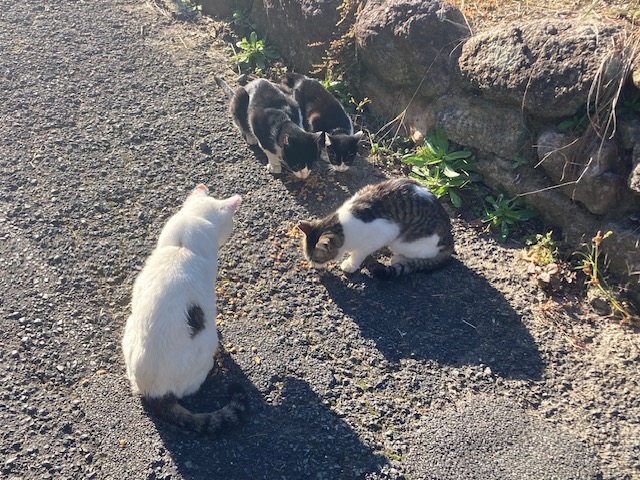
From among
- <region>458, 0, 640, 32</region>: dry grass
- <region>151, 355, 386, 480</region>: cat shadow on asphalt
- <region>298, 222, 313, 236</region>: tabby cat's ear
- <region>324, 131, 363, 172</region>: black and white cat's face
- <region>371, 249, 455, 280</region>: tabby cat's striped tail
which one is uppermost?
<region>458, 0, 640, 32</region>: dry grass

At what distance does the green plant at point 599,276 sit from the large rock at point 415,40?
7.17ft

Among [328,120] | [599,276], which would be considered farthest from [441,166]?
[599,276]

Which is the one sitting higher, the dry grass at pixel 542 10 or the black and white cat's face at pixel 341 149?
the dry grass at pixel 542 10

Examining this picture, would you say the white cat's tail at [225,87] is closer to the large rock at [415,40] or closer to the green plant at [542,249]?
the large rock at [415,40]

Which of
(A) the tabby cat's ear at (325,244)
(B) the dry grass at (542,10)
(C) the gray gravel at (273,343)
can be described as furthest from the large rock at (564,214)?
(A) the tabby cat's ear at (325,244)

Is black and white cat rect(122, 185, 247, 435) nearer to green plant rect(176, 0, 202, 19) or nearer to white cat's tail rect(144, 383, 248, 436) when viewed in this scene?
white cat's tail rect(144, 383, 248, 436)

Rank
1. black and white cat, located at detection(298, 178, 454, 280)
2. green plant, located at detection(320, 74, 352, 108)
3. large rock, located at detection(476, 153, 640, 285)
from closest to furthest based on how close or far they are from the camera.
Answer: large rock, located at detection(476, 153, 640, 285)
black and white cat, located at detection(298, 178, 454, 280)
green plant, located at detection(320, 74, 352, 108)

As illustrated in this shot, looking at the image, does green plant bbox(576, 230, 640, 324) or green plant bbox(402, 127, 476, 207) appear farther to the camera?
green plant bbox(402, 127, 476, 207)

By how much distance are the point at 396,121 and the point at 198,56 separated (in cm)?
299

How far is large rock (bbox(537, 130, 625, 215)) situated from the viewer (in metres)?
4.61

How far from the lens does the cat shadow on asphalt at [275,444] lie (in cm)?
354

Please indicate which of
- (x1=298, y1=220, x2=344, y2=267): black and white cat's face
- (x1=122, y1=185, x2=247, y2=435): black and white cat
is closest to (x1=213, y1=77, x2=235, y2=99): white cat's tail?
(x1=298, y1=220, x2=344, y2=267): black and white cat's face

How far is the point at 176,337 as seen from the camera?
11.5 feet

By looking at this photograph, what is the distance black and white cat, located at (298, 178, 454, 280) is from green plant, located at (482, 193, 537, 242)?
60cm
